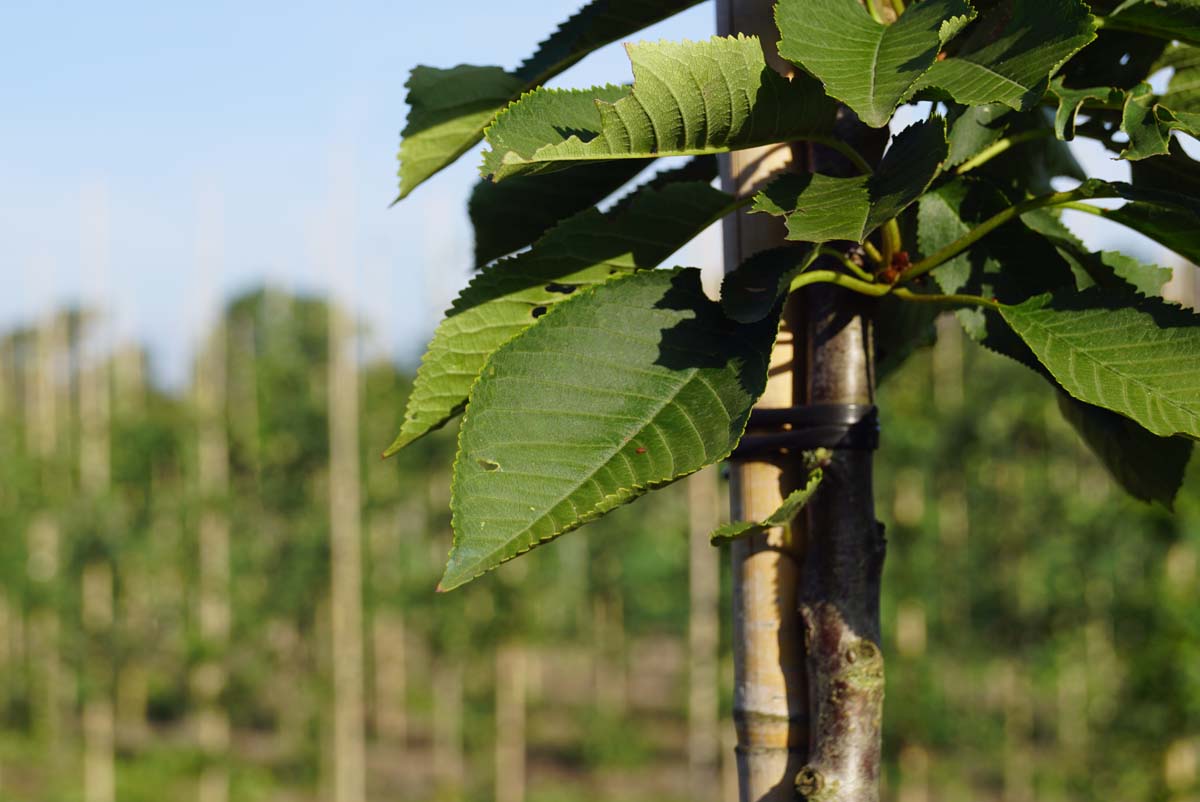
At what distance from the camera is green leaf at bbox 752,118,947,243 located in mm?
598

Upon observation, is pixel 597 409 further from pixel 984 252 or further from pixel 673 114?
pixel 984 252

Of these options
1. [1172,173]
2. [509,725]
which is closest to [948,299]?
[1172,173]

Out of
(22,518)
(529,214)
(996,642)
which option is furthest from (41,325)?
(529,214)

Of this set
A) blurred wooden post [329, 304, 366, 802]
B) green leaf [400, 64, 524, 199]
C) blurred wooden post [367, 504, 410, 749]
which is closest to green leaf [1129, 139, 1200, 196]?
green leaf [400, 64, 524, 199]

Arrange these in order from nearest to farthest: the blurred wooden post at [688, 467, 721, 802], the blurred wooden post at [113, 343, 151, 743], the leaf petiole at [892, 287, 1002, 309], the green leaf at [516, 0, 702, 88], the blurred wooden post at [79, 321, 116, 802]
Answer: the leaf petiole at [892, 287, 1002, 309] → the green leaf at [516, 0, 702, 88] → the blurred wooden post at [688, 467, 721, 802] → the blurred wooden post at [79, 321, 116, 802] → the blurred wooden post at [113, 343, 151, 743]

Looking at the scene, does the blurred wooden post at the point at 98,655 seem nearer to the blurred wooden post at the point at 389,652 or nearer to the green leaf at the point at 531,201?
the blurred wooden post at the point at 389,652

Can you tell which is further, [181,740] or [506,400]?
[181,740]

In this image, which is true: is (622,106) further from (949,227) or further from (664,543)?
(664,543)

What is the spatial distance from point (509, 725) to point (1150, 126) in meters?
9.46

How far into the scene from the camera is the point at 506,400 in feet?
2.15

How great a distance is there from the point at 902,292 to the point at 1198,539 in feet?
24.9

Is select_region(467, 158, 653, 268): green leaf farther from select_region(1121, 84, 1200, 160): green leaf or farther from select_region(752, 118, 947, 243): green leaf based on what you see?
select_region(1121, 84, 1200, 160): green leaf

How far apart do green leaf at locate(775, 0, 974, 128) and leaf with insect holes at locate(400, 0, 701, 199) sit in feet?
0.58

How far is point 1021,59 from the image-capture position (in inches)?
23.5
